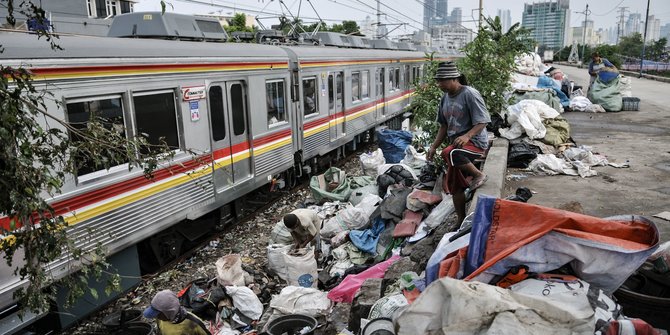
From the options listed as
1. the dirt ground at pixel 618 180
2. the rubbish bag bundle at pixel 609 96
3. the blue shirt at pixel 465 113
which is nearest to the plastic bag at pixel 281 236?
the blue shirt at pixel 465 113

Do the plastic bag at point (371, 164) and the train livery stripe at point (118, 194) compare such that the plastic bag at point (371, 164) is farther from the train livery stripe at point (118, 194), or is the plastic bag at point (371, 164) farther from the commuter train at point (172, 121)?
the train livery stripe at point (118, 194)

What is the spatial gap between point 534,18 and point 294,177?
415ft

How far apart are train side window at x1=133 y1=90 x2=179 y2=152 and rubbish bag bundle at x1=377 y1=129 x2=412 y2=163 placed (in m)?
6.16

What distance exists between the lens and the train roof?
13.8ft

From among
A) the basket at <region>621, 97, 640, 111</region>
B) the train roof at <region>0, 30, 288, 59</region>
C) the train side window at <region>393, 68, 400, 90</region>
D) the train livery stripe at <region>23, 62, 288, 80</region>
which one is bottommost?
the basket at <region>621, 97, 640, 111</region>

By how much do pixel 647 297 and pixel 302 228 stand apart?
4.15 m

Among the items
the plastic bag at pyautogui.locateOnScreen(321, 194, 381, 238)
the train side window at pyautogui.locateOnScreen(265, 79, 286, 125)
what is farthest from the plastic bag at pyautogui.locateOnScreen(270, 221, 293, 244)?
the train side window at pyautogui.locateOnScreen(265, 79, 286, 125)

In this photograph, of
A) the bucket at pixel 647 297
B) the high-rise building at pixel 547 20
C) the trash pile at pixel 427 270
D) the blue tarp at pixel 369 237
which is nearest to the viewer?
the trash pile at pixel 427 270

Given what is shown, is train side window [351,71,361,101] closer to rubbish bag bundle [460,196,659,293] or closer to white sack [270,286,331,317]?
white sack [270,286,331,317]

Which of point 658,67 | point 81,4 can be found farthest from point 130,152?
point 658,67

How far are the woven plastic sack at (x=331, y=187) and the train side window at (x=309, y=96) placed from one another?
147 cm

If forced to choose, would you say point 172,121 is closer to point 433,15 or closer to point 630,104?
point 630,104

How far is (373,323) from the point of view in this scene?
10.8ft

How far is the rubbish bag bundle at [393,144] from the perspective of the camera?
1138 centimetres
